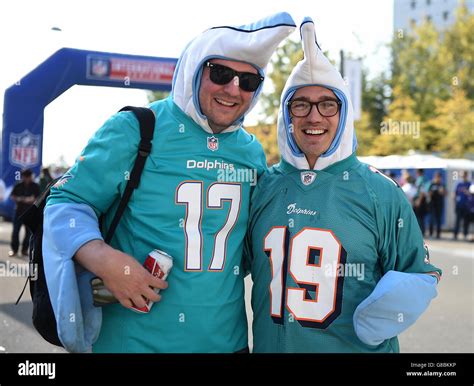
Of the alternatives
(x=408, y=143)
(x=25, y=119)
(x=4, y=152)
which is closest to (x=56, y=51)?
(x=25, y=119)

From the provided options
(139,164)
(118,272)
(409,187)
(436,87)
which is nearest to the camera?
(118,272)

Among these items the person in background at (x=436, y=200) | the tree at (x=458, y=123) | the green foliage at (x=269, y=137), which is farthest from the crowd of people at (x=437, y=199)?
the tree at (x=458, y=123)

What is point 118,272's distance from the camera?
2053 millimetres

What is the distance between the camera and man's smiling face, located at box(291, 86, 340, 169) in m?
2.37

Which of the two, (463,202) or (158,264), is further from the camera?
→ (463,202)

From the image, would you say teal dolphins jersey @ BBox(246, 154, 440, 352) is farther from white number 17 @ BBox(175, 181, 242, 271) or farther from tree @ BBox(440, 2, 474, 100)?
tree @ BBox(440, 2, 474, 100)

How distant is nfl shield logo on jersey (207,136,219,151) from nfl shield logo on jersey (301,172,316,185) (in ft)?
1.31

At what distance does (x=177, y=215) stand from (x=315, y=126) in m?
0.70

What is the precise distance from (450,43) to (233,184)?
20506mm

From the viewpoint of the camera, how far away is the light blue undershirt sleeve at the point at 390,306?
214cm

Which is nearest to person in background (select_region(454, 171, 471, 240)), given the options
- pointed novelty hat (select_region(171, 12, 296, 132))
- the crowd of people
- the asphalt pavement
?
the crowd of people

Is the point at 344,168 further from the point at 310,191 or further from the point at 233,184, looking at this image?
the point at 233,184

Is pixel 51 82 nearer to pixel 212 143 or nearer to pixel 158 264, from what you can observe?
pixel 212 143

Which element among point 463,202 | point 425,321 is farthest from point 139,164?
point 463,202
